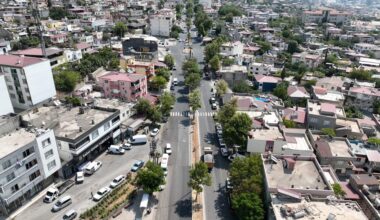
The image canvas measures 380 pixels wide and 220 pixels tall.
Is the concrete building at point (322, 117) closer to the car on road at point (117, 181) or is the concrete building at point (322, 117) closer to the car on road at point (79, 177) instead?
the car on road at point (117, 181)

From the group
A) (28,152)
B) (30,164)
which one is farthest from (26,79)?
(30,164)

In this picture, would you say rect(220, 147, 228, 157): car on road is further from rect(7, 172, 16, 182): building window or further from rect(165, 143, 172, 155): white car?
rect(7, 172, 16, 182): building window

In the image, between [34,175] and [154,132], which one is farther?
[154,132]

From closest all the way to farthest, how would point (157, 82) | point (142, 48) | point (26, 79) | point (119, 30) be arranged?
point (26, 79), point (157, 82), point (142, 48), point (119, 30)

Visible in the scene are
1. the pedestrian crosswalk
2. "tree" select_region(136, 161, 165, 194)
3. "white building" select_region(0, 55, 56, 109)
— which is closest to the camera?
"tree" select_region(136, 161, 165, 194)

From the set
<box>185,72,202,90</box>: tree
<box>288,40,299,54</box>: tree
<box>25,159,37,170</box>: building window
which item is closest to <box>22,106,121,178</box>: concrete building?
<box>25,159,37,170</box>: building window

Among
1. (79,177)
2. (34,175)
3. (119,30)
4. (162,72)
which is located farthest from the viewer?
(119,30)

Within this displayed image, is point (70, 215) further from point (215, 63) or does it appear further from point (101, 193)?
point (215, 63)
